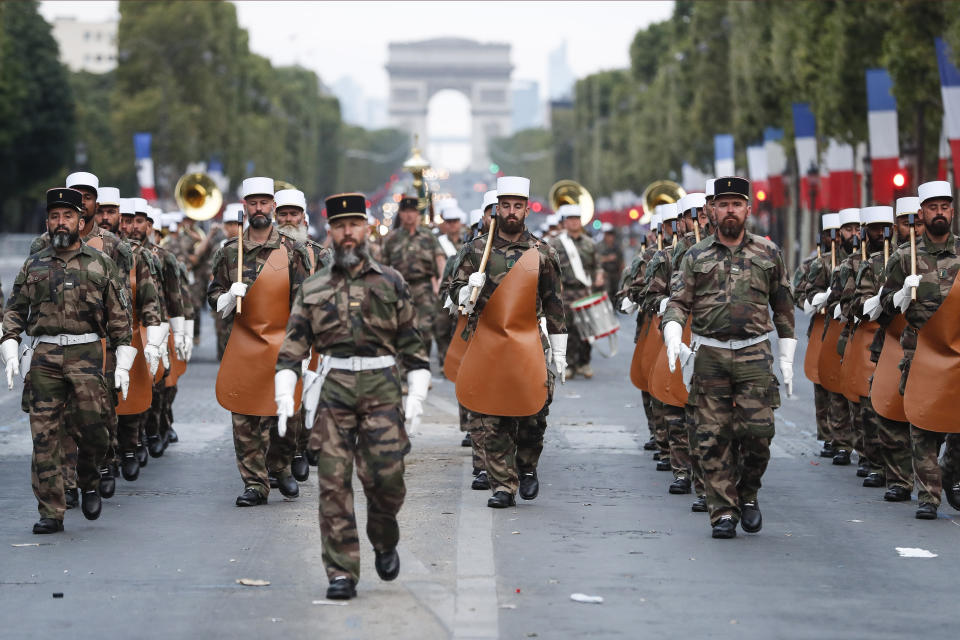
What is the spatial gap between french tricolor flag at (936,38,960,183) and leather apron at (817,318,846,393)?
1205 centimetres

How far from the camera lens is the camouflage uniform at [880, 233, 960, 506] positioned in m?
11.0

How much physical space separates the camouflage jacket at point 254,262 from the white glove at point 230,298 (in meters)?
0.10

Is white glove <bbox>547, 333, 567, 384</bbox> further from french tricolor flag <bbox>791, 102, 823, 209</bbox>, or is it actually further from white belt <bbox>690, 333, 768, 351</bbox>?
french tricolor flag <bbox>791, 102, 823, 209</bbox>

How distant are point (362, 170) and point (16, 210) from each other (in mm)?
90768

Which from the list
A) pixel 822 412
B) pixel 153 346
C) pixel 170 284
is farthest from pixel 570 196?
pixel 153 346

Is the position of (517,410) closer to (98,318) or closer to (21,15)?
(98,318)

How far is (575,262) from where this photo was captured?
20.0 metres

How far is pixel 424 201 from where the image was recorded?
2445cm

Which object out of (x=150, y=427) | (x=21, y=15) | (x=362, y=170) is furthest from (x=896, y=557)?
(x=362, y=170)

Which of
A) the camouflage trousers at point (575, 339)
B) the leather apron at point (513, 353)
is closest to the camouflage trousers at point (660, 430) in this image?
the leather apron at point (513, 353)

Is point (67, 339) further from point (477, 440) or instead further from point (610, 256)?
point (610, 256)

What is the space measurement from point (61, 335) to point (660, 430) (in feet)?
16.1

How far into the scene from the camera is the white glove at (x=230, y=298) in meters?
11.0

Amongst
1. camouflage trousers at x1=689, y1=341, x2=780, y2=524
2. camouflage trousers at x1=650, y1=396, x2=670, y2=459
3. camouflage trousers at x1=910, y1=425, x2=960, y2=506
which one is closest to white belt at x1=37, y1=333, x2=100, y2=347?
camouflage trousers at x1=689, y1=341, x2=780, y2=524
